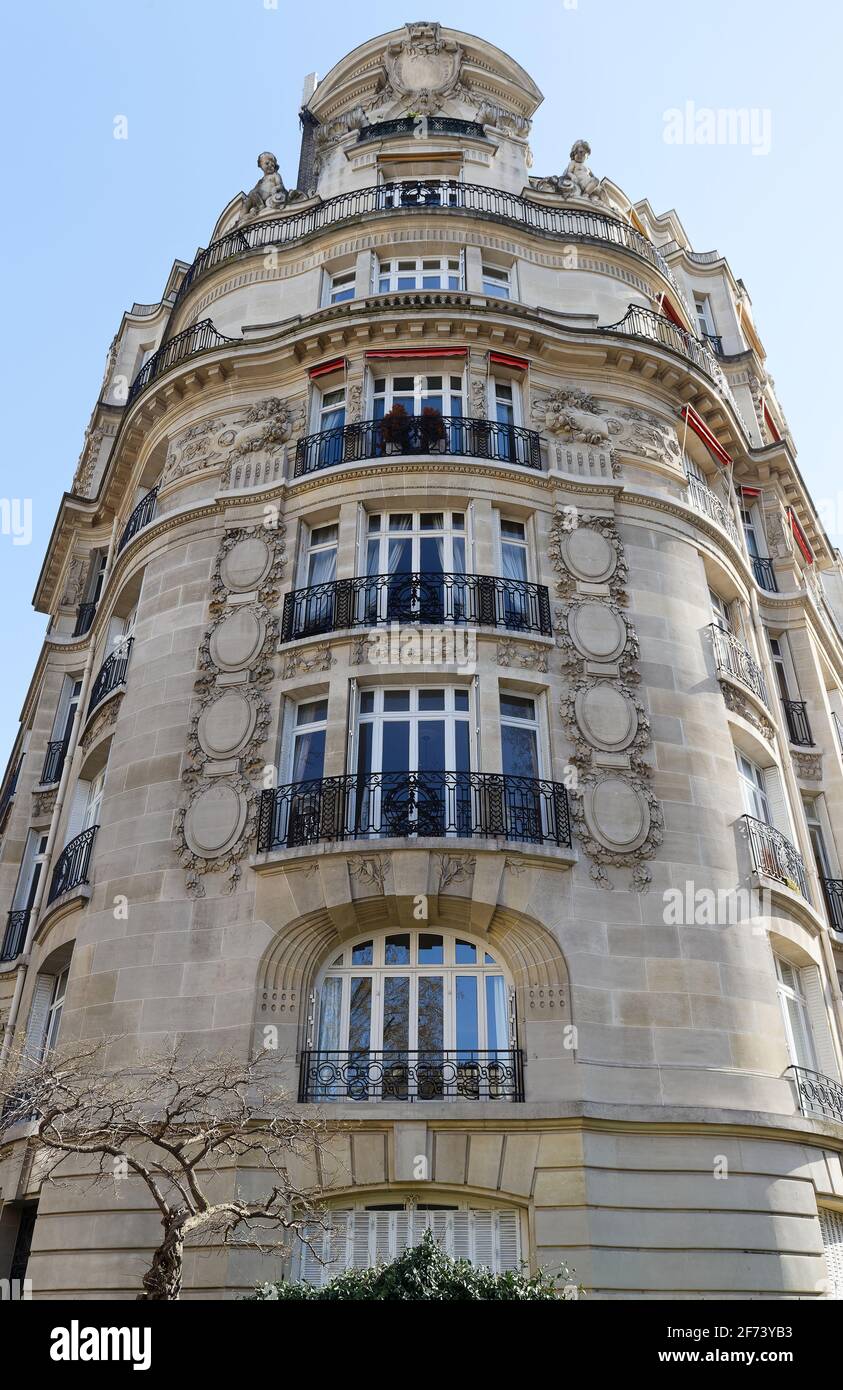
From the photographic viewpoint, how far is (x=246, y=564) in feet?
60.6

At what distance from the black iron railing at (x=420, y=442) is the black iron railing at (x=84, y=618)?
8295 mm

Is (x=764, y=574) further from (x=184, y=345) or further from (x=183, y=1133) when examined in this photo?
(x=183, y=1133)

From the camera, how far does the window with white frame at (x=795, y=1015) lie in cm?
1573

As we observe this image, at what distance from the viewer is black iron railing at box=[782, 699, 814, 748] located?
71.0 feet

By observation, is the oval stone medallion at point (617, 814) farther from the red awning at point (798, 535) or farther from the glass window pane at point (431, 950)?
the red awning at point (798, 535)

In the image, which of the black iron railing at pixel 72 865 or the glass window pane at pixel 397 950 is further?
the black iron railing at pixel 72 865

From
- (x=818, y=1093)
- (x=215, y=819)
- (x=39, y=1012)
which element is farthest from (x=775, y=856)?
(x=39, y=1012)

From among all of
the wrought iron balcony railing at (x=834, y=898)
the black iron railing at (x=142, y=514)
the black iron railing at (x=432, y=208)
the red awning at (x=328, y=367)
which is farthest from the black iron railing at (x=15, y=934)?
the wrought iron balcony railing at (x=834, y=898)

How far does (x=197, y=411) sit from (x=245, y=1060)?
13564 millimetres

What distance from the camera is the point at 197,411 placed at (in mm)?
21609

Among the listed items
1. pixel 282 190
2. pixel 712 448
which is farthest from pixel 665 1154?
pixel 282 190

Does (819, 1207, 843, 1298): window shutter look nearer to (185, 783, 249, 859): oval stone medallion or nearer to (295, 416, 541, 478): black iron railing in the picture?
(185, 783, 249, 859): oval stone medallion

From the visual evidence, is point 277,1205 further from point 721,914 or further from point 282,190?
point 282,190

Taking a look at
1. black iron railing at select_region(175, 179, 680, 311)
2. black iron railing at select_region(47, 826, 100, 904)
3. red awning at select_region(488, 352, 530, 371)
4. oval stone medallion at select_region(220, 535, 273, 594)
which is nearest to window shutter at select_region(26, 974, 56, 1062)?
black iron railing at select_region(47, 826, 100, 904)
